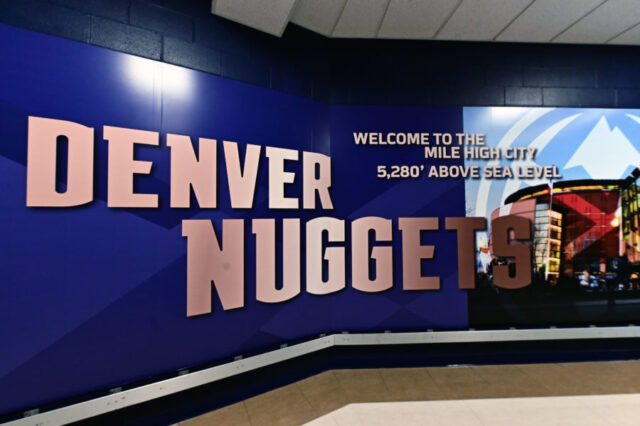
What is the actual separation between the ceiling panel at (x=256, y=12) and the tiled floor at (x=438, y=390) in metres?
2.70

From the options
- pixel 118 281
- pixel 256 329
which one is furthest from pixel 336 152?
pixel 118 281

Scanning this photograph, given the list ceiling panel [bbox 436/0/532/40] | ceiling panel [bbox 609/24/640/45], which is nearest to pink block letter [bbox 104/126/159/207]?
ceiling panel [bbox 436/0/532/40]

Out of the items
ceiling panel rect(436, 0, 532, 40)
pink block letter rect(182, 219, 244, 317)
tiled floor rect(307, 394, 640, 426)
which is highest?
ceiling panel rect(436, 0, 532, 40)

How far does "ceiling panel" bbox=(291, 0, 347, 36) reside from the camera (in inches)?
97.7

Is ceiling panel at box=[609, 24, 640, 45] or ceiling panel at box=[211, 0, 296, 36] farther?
ceiling panel at box=[609, 24, 640, 45]

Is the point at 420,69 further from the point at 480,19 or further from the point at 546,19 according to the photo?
the point at 546,19

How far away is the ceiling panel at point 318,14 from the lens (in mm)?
2482

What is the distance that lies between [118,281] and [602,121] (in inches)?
159

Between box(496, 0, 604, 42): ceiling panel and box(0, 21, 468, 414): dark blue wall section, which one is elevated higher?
box(496, 0, 604, 42): ceiling panel

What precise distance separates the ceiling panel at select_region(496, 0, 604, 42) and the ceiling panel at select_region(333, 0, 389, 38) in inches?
43.6

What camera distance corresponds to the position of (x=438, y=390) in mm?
2510

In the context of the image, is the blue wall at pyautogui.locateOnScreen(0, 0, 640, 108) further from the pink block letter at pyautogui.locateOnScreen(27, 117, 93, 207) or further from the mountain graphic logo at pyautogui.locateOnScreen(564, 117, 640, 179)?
the pink block letter at pyautogui.locateOnScreen(27, 117, 93, 207)

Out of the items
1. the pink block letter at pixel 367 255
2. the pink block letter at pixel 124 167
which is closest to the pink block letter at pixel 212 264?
the pink block letter at pixel 124 167

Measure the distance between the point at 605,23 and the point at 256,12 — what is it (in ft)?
9.20
